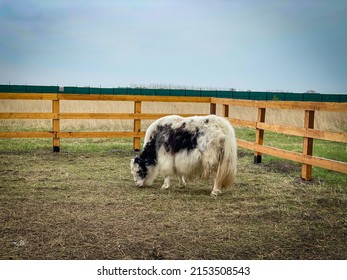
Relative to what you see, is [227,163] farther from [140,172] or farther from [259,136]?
[259,136]

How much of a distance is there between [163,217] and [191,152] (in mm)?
1342

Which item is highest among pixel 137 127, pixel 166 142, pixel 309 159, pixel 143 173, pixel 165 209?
pixel 166 142

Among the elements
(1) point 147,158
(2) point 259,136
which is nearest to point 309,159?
(2) point 259,136

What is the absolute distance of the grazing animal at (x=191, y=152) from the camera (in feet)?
19.3

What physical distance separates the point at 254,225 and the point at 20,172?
4.27m

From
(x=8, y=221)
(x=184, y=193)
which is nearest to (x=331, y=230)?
(x=184, y=193)

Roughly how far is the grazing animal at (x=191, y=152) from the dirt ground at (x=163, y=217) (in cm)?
25

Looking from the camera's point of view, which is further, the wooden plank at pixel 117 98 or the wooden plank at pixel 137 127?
the wooden plank at pixel 137 127

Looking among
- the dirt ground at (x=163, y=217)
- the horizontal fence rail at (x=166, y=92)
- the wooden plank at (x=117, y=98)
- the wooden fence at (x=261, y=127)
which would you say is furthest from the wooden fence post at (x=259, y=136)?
the horizontal fence rail at (x=166, y=92)

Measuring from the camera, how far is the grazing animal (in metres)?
5.89

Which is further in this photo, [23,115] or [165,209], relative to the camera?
[23,115]

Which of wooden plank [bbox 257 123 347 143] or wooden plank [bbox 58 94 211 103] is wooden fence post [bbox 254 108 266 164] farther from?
wooden plank [bbox 58 94 211 103]

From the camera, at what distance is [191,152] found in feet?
19.6

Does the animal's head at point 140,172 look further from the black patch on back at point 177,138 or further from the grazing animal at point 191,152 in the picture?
the black patch on back at point 177,138
